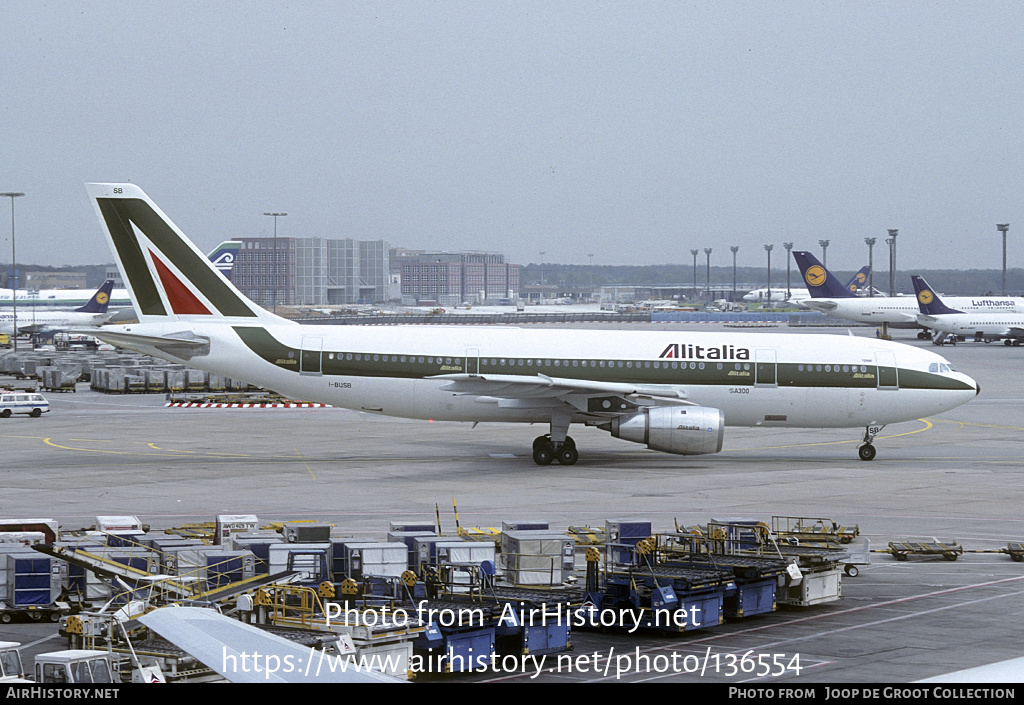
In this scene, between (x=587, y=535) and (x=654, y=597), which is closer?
(x=654, y=597)

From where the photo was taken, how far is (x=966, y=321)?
4520 inches

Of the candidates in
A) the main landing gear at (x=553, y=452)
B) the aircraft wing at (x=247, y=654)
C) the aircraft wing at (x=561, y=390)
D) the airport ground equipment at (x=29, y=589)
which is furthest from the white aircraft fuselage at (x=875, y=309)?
the aircraft wing at (x=247, y=654)

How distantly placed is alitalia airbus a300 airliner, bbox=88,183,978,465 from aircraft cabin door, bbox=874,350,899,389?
0.05 metres

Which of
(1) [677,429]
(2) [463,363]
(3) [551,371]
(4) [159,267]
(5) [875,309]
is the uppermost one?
(4) [159,267]

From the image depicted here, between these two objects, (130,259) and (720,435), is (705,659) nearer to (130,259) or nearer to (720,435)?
(720,435)

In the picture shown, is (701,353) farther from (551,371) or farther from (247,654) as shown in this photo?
(247,654)

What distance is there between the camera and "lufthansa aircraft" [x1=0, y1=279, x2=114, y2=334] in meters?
124

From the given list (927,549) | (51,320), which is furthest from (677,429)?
(51,320)

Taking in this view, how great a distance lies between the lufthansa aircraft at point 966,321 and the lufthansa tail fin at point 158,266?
288ft

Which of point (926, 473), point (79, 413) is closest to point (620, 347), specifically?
point (926, 473)

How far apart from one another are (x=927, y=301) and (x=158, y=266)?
9101 centimetres

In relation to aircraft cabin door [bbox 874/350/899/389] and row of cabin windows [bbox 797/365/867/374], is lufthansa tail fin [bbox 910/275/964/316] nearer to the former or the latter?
aircraft cabin door [bbox 874/350/899/389]

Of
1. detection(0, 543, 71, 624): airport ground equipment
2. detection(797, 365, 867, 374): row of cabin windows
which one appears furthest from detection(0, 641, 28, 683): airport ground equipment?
detection(797, 365, 867, 374): row of cabin windows
